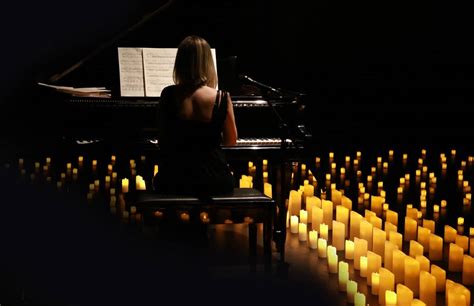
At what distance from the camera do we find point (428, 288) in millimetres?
3523

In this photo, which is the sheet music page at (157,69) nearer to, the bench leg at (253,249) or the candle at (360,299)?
the bench leg at (253,249)

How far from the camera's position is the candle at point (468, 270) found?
3842mm

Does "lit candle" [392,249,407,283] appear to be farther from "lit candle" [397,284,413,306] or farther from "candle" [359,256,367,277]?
"lit candle" [397,284,413,306]

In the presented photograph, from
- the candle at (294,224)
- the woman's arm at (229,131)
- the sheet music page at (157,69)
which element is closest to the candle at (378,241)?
the candle at (294,224)

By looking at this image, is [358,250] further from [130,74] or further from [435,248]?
[130,74]

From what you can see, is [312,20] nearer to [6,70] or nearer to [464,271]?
[6,70]

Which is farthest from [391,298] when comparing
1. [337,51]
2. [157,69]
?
[337,51]

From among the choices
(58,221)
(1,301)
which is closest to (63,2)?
(58,221)

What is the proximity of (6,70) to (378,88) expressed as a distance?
3.82 m

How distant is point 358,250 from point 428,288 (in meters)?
0.59

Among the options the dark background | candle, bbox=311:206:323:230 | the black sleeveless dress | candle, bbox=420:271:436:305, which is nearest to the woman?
the black sleeveless dress

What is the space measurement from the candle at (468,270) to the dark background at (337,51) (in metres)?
3.37

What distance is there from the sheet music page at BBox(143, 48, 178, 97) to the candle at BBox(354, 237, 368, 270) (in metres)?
1.63

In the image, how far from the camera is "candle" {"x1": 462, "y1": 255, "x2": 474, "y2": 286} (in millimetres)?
3842
